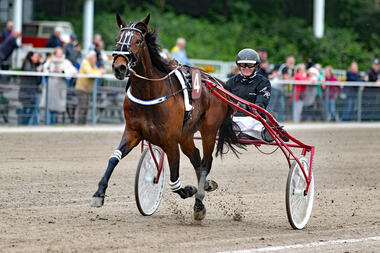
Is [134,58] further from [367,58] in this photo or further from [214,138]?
[367,58]

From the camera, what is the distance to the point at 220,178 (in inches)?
402

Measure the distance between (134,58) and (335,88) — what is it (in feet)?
40.0

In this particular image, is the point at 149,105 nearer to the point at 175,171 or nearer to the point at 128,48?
the point at 128,48

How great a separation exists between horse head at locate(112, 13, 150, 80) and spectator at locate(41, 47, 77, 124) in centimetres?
810

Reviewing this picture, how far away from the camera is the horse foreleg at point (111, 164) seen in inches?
259

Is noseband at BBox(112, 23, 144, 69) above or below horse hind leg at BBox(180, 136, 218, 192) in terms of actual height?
above

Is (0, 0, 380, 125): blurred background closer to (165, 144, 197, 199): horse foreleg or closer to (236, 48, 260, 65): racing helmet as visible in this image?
(236, 48, 260, 65): racing helmet

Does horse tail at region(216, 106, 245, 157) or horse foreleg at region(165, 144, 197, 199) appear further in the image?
horse tail at region(216, 106, 245, 157)

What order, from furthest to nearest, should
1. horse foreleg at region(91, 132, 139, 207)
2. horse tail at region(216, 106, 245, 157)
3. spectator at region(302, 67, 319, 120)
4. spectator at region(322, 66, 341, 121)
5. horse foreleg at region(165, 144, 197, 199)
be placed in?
spectator at region(322, 66, 341, 121) < spectator at region(302, 67, 319, 120) < horse tail at region(216, 106, 245, 157) < horse foreleg at region(165, 144, 197, 199) < horse foreleg at region(91, 132, 139, 207)

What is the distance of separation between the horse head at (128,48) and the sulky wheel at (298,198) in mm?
1702

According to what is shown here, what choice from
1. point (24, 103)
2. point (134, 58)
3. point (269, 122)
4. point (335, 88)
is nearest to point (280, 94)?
point (335, 88)

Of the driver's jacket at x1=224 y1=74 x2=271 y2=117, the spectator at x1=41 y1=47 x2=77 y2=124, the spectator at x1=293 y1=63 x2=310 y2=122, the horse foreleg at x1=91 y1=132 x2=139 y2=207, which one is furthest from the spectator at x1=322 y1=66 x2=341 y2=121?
the horse foreleg at x1=91 y1=132 x2=139 y2=207

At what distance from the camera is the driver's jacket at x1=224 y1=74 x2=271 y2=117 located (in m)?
7.78

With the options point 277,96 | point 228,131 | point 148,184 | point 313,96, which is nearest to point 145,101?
point 148,184
